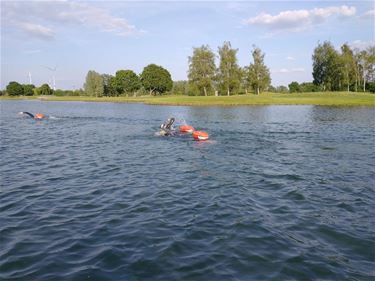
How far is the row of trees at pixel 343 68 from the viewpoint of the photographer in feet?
356

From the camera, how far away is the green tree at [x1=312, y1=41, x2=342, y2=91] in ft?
365

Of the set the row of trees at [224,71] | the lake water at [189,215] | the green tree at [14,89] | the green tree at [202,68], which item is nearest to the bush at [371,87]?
the row of trees at [224,71]

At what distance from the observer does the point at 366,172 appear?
682 inches

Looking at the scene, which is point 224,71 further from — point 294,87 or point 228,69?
point 294,87

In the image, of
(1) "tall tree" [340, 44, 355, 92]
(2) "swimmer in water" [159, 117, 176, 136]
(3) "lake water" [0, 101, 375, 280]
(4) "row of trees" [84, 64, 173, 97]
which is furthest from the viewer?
(4) "row of trees" [84, 64, 173, 97]

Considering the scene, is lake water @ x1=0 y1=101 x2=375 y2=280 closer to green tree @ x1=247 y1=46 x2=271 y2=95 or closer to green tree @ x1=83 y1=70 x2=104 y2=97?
green tree @ x1=247 y1=46 x2=271 y2=95

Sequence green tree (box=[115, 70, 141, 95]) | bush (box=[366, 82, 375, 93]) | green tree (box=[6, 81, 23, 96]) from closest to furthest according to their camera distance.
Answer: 1. bush (box=[366, 82, 375, 93])
2. green tree (box=[115, 70, 141, 95])
3. green tree (box=[6, 81, 23, 96])

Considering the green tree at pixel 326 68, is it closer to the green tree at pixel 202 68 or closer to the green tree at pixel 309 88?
the green tree at pixel 309 88

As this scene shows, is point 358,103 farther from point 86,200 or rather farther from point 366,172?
point 86,200

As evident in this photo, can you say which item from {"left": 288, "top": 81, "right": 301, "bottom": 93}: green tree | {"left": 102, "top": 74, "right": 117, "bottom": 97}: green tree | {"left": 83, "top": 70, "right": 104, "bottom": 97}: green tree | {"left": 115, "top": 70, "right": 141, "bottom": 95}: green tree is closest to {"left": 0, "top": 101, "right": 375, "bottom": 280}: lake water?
{"left": 115, "top": 70, "right": 141, "bottom": 95}: green tree

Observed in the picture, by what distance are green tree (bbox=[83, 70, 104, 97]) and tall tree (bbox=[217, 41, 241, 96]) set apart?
253ft

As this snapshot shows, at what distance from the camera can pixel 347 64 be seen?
108 m

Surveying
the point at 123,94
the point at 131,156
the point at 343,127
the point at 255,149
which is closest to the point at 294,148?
the point at 255,149

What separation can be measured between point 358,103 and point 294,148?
186 feet
